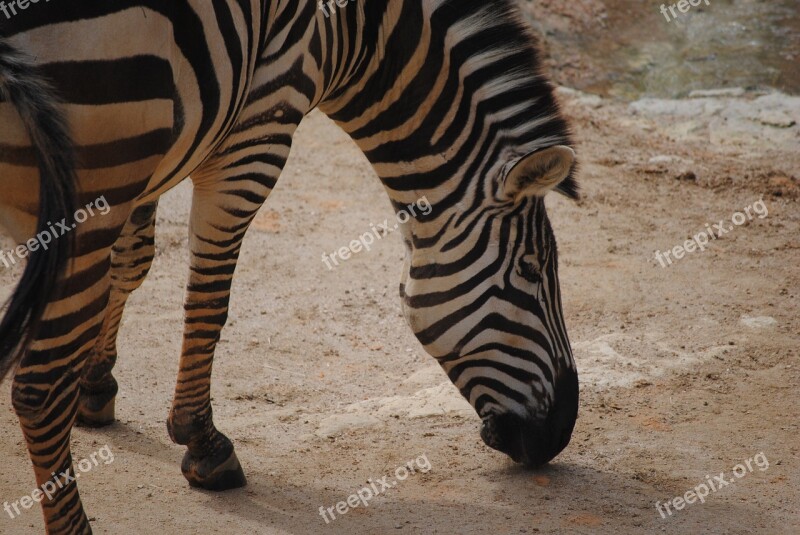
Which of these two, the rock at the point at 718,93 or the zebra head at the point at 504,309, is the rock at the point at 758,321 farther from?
the rock at the point at 718,93

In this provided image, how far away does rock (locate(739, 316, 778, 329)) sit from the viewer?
657cm

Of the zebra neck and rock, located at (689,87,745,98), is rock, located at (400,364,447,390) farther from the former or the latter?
rock, located at (689,87,745,98)

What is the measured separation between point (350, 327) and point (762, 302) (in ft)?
10.8

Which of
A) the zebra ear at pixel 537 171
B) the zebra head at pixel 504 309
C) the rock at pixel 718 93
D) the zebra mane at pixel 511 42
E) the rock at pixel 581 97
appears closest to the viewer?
the zebra ear at pixel 537 171

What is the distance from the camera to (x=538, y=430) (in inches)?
182

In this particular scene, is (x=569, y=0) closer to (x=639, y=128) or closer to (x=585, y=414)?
(x=639, y=128)

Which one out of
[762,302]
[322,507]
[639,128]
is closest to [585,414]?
[322,507]

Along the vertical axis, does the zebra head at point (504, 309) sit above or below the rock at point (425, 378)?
above

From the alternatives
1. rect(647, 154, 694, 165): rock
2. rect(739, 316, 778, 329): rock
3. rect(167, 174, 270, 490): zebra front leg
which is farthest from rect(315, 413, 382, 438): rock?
rect(647, 154, 694, 165): rock

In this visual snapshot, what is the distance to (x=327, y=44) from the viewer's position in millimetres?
4207

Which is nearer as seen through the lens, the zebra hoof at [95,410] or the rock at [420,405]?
the zebra hoof at [95,410]

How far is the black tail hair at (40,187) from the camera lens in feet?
9.48

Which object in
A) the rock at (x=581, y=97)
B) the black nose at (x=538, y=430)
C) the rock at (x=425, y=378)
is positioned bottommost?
the rock at (x=581, y=97)

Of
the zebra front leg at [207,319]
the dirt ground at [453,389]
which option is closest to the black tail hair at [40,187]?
the zebra front leg at [207,319]
